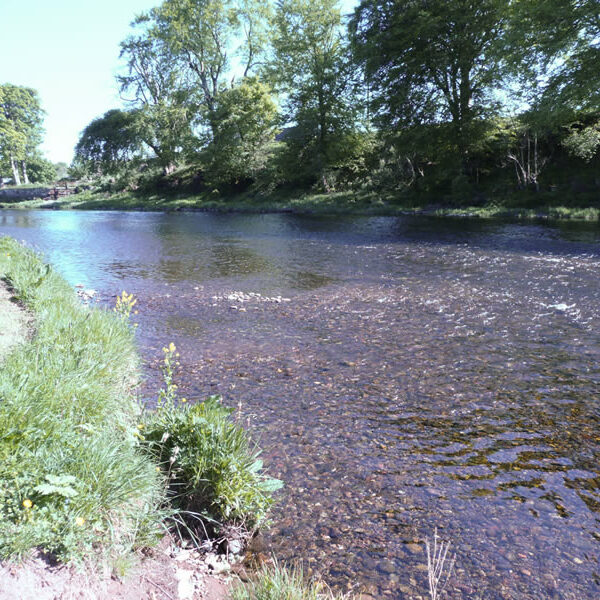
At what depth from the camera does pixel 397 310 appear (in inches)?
340

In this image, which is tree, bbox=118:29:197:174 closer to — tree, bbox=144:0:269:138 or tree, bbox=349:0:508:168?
tree, bbox=144:0:269:138

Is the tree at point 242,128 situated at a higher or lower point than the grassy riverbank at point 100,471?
higher

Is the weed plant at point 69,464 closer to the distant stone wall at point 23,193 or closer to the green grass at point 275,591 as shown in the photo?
the green grass at point 275,591

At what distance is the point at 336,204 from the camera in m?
32.2

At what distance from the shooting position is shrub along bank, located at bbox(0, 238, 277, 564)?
7.82ft

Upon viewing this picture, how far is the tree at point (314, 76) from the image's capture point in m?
34.1

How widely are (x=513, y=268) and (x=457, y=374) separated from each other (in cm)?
760

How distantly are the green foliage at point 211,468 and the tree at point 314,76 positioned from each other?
34253 millimetres

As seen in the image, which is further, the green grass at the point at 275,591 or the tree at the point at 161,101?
the tree at the point at 161,101

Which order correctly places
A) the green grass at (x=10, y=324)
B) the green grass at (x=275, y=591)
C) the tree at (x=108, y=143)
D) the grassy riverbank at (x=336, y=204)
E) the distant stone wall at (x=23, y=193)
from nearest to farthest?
the green grass at (x=275, y=591) → the green grass at (x=10, y=324) → the grassy riverbank at (x=336, y=204) → the tree at (x=108, y=143) → the distant stone wall at (x=23, y=193)

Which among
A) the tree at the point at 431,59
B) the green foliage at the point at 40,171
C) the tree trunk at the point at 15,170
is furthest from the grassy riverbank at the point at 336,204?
the green foliage at the point at 40,171

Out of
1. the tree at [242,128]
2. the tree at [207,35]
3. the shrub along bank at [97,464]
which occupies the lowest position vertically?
the shrub along bank at [97,464]

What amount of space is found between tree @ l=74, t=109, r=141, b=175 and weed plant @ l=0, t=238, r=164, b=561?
2008 inches

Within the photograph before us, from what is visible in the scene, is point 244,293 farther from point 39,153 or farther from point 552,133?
point 39,153
